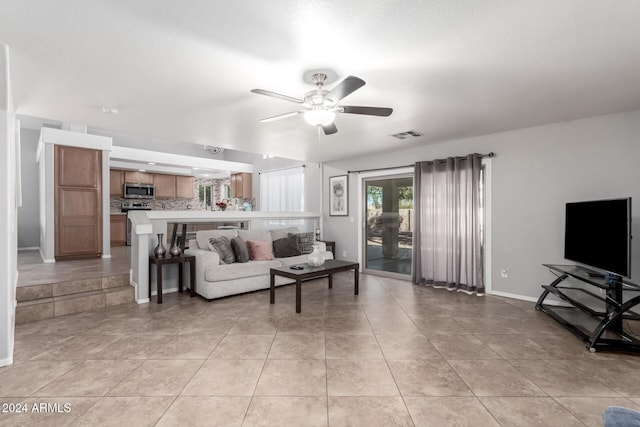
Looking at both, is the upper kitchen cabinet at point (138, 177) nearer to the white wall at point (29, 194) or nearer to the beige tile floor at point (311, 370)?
the white wall at point (29, 194)

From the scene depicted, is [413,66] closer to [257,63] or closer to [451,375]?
[257,63]

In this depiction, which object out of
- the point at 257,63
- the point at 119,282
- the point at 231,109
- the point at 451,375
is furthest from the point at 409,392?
the point at 119,282

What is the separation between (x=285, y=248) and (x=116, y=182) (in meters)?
5.75

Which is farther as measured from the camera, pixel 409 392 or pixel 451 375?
pixel 451 375

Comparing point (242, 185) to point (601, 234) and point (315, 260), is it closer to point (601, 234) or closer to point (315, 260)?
point (315, 260)

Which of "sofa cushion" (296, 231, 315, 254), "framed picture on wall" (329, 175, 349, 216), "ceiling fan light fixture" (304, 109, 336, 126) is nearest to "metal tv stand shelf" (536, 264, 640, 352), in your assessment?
"ceiling fan light fixture" (304, 109, 336, 126)

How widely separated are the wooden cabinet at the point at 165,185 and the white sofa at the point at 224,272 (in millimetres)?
4902

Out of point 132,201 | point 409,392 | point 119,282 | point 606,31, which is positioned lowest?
point 409,392

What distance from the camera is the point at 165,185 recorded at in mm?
9109

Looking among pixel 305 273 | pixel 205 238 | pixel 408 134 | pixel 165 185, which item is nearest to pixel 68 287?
pixel 205 238

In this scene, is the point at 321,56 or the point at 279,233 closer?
the point at 321,56

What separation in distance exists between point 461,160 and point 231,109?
3.50 m

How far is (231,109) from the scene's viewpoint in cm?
353

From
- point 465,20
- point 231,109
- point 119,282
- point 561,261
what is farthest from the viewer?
point 119,282
